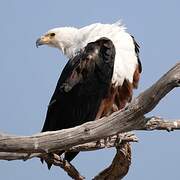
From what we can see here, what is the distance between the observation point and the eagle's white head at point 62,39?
286 inches

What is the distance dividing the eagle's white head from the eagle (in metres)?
0.52

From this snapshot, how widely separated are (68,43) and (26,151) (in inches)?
122

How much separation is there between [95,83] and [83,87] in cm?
15

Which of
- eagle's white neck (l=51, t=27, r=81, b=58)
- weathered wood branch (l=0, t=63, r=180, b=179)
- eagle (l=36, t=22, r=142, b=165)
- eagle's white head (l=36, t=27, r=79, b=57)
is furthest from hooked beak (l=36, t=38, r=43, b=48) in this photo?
weathered wood branch (l=0, t=63, r=180, b=179)

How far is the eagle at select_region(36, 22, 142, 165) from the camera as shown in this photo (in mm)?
6488

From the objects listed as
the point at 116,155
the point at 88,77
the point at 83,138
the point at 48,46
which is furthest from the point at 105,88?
the point at 83,138

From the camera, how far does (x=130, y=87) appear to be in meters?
6.52

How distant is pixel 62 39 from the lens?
743 cm

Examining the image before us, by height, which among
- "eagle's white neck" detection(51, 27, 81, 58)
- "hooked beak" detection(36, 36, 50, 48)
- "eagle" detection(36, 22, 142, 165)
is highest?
"hooked beak" detection(36, 36, 50, 48)

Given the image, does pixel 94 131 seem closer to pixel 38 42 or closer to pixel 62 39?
pixel 62 39

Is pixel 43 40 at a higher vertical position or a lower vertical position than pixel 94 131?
higher

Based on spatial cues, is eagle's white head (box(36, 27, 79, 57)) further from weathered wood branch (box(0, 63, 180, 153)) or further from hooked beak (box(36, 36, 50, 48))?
weathered wood branch (box(0, 63, 180, 153))

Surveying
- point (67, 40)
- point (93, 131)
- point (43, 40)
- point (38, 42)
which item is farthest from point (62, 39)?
point (93, 131)

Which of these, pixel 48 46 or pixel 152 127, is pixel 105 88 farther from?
pixel 152 127
